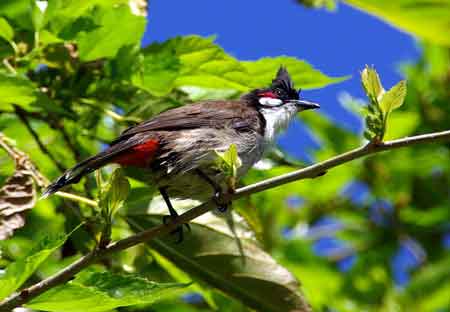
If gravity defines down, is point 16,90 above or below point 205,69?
below

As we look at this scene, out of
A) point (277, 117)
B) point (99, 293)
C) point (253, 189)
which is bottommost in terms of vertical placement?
point (99, 293)

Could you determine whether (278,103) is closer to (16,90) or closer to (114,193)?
(16,90)

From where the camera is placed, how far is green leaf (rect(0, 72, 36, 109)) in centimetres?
238

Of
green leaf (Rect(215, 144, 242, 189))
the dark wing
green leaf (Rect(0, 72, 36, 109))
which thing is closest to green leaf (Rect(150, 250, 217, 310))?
the dark wing

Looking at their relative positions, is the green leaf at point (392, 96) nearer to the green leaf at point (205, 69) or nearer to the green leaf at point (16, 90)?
the green leaf at point (205, 69)

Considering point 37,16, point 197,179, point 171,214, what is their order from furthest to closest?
point 197,179
point 171,214
point 37,16

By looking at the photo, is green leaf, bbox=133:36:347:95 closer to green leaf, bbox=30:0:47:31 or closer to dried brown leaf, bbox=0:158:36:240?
green leaf, bbox=30:0:47:31

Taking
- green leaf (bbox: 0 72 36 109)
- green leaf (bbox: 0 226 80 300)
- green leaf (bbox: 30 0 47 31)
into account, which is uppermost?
green leaf (bbox: 30 0 47 31)

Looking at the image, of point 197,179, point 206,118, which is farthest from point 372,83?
point 206,118

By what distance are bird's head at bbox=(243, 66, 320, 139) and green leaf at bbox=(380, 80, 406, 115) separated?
121 centimetres

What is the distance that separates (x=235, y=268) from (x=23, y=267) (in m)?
0.86

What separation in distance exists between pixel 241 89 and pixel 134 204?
42 centimetres

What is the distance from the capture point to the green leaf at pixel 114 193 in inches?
78.8

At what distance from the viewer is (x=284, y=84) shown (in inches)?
123
